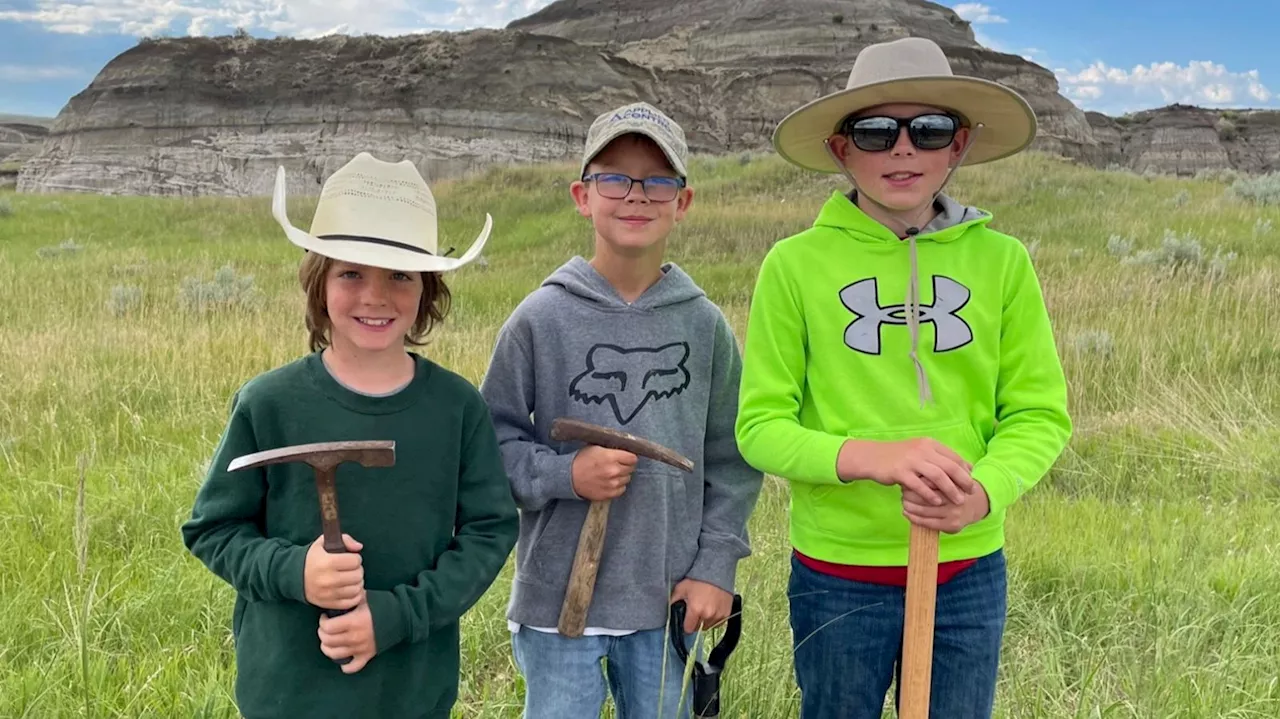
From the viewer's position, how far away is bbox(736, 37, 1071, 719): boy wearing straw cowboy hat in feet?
6.28

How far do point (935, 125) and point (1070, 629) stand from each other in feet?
6.68

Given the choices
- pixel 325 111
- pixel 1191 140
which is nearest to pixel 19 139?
pixel 325 111

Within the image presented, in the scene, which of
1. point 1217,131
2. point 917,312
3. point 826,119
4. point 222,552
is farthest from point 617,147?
point 1217,131

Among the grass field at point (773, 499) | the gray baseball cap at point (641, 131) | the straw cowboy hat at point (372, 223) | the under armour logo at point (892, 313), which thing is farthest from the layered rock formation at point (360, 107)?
the under armour logo at point (892, 313)

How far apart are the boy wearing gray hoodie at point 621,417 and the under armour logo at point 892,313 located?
0.37m

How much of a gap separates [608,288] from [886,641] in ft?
3.53

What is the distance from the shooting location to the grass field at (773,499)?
2568mm

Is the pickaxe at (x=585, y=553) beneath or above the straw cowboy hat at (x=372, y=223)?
beneath

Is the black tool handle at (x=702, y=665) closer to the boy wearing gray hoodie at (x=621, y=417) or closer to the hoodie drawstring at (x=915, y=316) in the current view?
the boy wearing gray hoodie at (x=621, y=417)

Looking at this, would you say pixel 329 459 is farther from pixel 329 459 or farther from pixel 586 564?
pixel 586 564

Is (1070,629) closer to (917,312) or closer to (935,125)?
(917,312)

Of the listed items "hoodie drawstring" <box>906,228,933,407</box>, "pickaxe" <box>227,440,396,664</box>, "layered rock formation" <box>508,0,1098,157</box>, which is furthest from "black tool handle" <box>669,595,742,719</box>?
"layered rock formation" <box>508,0,1098,157</box>

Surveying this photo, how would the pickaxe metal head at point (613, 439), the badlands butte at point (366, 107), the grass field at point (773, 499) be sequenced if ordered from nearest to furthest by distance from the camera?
the pickaxe metal head at point (613, 439), the grass field at point (773, 499), the badlands butte at point (366, 107)

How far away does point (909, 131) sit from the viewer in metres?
1.94
